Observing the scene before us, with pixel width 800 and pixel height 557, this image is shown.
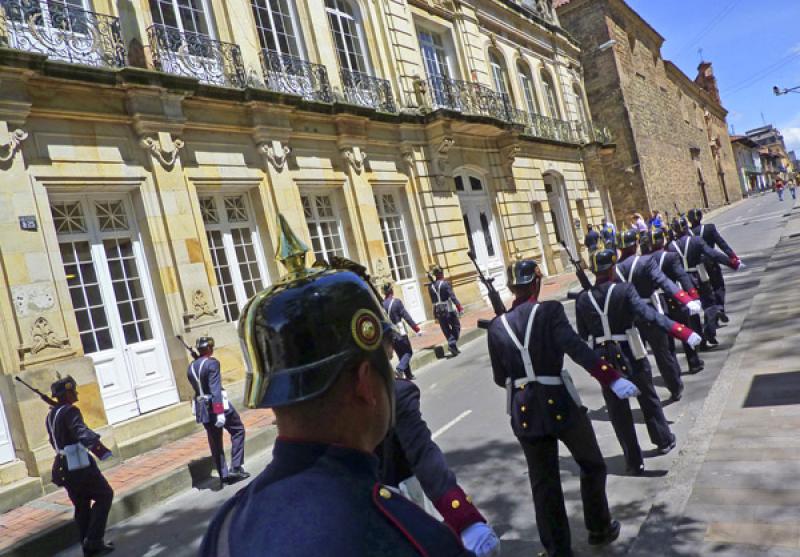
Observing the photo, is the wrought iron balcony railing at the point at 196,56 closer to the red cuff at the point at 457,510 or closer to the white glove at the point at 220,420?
the white glove at the point at 220,420

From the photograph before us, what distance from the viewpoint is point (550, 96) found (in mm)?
25969

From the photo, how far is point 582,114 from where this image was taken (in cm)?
2858

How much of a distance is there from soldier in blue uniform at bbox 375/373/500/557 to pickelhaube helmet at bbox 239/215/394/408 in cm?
124

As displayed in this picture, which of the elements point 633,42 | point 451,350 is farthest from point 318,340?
point 633,42

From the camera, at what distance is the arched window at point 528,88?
23578mm

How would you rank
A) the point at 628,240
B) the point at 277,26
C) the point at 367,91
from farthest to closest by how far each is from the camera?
1. the point at 367,91
2. the point at 277,26
3. the point at 628,240

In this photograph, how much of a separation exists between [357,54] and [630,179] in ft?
73.7

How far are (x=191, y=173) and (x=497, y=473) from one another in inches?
313

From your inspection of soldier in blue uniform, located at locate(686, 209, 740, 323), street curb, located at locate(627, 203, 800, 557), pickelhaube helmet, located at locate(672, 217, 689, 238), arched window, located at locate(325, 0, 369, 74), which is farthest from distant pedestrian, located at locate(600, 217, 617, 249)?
arched window, located at locate(325, 0, 369, 74)

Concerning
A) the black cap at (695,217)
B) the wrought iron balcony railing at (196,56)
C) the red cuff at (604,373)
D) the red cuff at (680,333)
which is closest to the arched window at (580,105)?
the black cap at (695,217)

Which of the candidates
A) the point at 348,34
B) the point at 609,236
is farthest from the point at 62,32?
the point at 609,236

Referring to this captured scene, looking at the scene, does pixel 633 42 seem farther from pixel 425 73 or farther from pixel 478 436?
pixel 478 436

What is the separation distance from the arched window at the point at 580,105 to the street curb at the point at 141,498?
2462cm

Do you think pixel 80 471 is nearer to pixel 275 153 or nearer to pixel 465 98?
pixel 275 153
